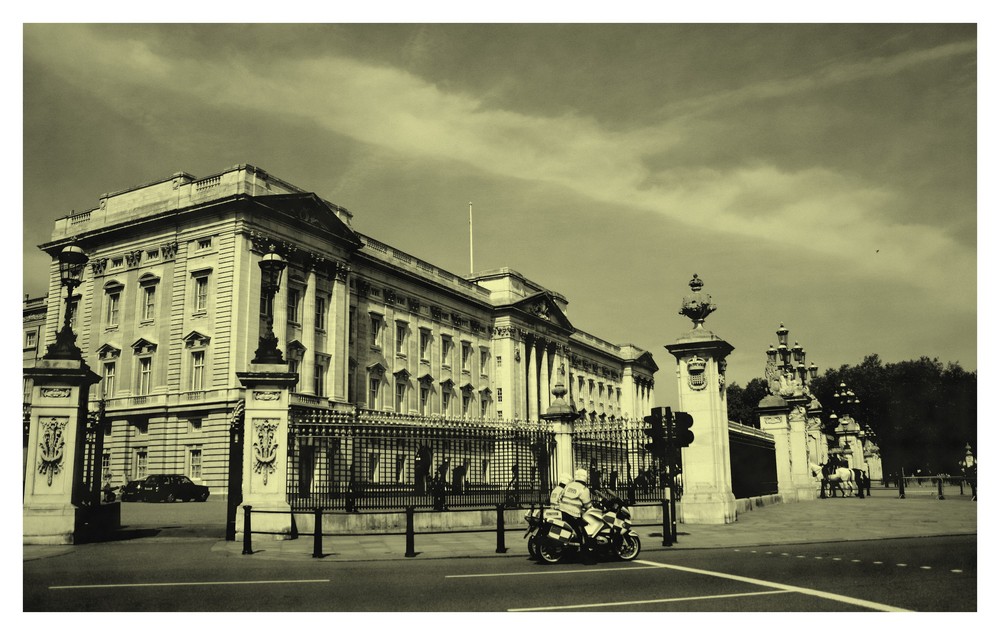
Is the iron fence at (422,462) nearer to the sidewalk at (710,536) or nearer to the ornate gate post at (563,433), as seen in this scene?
the ornate gate post at (563,433)

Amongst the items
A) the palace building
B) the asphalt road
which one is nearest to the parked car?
the palace building

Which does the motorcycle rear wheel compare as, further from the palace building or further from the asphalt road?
the palace building

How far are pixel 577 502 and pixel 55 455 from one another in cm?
837

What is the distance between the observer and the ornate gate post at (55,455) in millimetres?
13031

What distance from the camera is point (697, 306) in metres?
17.8

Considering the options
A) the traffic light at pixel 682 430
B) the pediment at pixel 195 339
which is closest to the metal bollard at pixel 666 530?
the traffic light at pixel 682 430

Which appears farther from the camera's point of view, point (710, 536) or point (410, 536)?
point (710, 536)

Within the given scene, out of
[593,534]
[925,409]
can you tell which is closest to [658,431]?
[593,534]

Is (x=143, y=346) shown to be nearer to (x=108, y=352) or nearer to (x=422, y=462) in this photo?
(x=108, y=352)

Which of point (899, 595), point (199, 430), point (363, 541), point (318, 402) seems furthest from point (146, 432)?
point (899, 595)

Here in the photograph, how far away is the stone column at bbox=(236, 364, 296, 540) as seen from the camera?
1459cm

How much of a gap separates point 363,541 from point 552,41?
9.11 meters

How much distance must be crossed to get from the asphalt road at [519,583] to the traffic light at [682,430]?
2.00 metres

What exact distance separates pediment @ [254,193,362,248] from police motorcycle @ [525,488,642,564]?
32.8 meters
